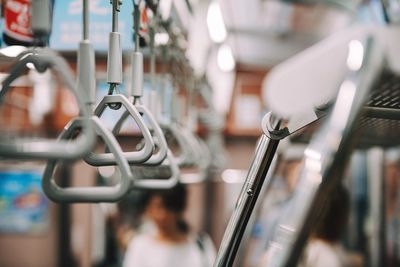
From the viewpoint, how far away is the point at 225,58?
14.9ft

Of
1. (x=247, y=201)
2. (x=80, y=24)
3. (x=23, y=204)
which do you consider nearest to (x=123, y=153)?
(x=247, y=201)

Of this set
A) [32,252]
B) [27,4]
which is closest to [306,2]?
[27,4]

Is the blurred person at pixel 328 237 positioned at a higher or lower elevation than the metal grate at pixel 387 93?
lower

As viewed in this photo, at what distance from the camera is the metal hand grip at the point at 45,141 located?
581 mm

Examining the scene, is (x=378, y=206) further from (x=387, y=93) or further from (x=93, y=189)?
(x=93, y=189)

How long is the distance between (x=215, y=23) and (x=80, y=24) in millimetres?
2148

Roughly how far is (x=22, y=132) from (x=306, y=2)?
2.78 m

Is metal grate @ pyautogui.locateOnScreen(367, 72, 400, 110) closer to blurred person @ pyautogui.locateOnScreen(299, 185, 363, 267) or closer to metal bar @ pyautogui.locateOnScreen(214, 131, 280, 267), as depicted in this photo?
metal bar @ pyautogui.locateOnScreen(214, 131, 280, 267)

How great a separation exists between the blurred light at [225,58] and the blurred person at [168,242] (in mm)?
1694

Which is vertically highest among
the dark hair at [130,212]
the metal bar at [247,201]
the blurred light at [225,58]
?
the blurred light at [225,58]

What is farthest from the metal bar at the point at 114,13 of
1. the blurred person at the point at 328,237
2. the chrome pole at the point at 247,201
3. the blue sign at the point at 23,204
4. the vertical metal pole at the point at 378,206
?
the blue sign at the point at 23,204

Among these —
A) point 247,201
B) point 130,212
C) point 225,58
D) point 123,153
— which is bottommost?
point 130,212

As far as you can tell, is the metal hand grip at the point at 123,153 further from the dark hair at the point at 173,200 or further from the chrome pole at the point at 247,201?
the dark hair at the point at 173,200

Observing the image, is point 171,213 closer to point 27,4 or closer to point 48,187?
point 27,4
